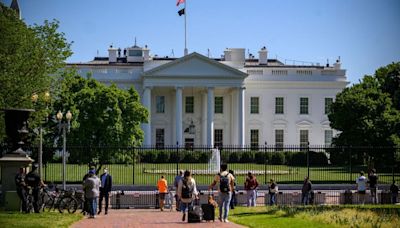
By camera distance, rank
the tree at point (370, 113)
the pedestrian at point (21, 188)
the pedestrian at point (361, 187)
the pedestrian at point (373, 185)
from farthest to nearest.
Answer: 1. the tree at point (370, 113)
2. the pedestrian at point (373, 185)
3. the pedestrian at point (361, 187)
4. the pedestrian at point (21, 188)

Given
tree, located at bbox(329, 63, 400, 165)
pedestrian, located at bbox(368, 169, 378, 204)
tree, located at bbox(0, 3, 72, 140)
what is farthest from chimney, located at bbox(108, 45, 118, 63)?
pedestrian, located at bbox(368, 169, 378, 204)

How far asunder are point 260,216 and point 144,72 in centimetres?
5418

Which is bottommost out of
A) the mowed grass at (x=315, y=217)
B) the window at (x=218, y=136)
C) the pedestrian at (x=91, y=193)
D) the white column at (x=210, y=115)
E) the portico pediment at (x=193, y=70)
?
the mowed grass at (x=315, y=217)

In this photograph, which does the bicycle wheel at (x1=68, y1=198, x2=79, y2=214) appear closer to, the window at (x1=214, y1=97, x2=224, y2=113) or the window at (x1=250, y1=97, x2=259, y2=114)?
the window at (x1=214, y1=97, x2=224, y2=113)

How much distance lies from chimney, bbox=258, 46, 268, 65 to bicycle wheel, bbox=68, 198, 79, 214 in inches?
2643

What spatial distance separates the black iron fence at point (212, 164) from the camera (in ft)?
139

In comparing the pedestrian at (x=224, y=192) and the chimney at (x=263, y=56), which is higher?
the chimney at (x=263, y=56)

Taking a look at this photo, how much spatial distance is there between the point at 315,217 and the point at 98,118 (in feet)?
95.9

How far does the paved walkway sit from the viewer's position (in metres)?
20.3

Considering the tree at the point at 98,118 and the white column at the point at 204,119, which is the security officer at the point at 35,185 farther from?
the white column at the point at 204,119

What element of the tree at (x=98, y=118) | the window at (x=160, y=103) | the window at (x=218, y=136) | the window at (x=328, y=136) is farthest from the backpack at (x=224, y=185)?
the window at (x=328, y=136)

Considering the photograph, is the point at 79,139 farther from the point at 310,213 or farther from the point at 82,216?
the point at 310,213

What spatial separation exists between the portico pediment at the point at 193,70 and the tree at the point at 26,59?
38763mm

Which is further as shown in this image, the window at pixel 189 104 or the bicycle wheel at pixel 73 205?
the window at pixel 189 104
